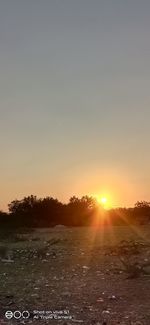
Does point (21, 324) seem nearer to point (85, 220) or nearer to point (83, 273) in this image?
point (83, 273)

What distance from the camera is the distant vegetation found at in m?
27.8

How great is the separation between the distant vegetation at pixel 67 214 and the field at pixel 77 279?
666 centimetres

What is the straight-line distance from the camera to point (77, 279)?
1300cm

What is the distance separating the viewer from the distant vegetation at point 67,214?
2778cm

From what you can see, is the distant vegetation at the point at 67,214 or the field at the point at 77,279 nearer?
the field at the point at 77,279

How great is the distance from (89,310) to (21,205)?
79.9 feet

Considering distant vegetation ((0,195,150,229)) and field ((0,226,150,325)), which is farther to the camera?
distant vegetation ((0,195,150,229))

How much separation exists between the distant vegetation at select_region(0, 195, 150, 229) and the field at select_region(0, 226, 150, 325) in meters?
6.66

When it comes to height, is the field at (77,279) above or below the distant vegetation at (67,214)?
below

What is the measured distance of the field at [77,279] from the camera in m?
9.82

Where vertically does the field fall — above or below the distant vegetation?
below

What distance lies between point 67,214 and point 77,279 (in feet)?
59.1

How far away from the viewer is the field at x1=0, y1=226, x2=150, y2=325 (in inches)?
387

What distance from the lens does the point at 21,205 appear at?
3416 cm
